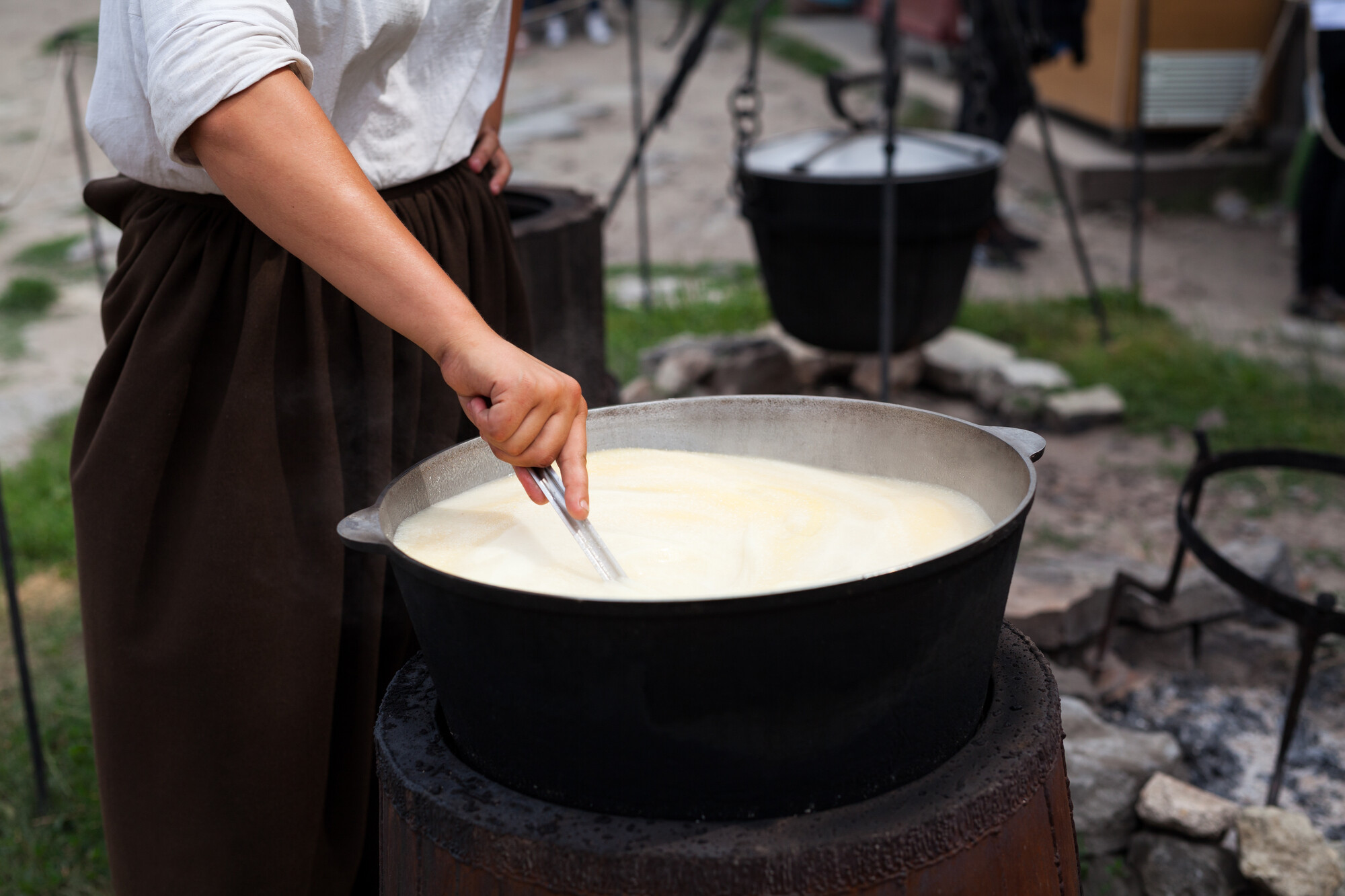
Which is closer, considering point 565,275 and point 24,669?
point 24,669

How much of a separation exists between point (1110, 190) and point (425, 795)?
7076mm

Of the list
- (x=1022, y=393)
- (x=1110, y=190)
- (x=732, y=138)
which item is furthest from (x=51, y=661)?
(x=732, y=138)

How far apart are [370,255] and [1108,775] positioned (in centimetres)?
178

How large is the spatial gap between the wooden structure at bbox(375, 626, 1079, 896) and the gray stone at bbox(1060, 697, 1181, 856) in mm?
1038

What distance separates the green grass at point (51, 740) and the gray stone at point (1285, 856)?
215cm

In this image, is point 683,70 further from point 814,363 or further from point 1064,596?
point 1064,596

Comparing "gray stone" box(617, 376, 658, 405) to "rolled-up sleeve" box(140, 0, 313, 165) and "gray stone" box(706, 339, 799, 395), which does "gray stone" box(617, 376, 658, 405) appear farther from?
"rolled-up sleeve" box(140, 0, 313, 165)

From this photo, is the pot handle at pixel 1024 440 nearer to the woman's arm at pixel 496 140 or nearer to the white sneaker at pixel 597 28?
the woman's arm at pixel 496 140

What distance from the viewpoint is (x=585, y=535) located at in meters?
1.15

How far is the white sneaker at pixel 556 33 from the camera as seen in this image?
1330 cm

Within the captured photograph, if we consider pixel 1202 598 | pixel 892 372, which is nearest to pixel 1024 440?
pixel 1202 598

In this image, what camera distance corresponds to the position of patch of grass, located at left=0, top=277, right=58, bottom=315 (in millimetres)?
6344

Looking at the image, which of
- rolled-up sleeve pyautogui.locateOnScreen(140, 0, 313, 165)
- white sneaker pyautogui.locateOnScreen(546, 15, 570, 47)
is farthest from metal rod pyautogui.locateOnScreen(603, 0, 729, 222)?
white sneaker pyautogui.locateOnScreen(546, 15, 570, 47)

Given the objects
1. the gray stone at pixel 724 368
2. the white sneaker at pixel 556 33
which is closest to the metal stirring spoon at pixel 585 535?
the gray stone at pixel 724 368
